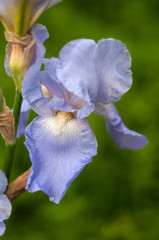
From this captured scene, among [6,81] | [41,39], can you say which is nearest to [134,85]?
[6,81]

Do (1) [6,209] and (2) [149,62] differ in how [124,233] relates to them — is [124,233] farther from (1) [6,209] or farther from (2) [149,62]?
(1) [6,209]

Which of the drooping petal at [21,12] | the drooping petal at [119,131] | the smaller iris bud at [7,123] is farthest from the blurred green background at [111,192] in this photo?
the drooping petal at [21,12]

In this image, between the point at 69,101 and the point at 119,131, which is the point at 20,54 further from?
the point at 119,131

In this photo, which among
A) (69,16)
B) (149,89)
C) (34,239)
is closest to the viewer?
(34,239)

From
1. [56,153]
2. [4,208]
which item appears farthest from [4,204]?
[56,153]

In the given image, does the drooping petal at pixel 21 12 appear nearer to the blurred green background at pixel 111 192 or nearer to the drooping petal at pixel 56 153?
the drooping petal at pixel 56 153

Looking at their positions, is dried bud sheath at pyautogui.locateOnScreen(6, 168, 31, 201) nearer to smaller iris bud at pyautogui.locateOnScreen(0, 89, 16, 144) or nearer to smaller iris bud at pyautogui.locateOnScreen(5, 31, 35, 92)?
smaller iris bud at pyautogui.locateOnScreen(0, 89, 16, 144)
